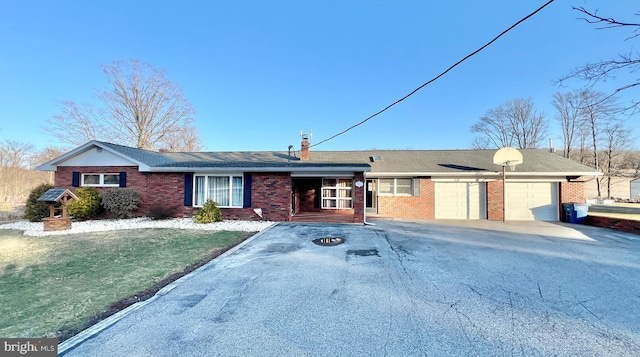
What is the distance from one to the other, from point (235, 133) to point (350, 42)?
14.7 m

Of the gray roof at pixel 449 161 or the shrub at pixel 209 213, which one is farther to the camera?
the gray roof at pixel 449 161


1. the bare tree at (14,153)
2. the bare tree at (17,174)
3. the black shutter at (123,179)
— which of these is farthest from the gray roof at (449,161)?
the bare tree at (14,153)

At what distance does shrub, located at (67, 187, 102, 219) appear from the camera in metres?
10.4

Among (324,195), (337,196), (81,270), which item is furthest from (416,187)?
(81,270)

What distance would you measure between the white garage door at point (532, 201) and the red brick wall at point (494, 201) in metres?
0.45

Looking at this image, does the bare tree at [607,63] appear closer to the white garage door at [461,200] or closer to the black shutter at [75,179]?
the white garage door at [461,200]

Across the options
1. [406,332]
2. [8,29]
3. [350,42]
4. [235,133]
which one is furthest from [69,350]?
[235,133]

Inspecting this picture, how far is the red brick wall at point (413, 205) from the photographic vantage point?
509 inches

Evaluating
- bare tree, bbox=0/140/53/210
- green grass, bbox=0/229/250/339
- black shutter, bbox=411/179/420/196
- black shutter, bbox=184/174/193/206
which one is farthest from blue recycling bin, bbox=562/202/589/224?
bare tree, bbox=0/140/53/210

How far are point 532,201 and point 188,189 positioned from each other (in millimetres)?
16544

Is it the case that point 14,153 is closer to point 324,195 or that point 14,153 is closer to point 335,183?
point 324,195

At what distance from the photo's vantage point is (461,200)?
42.3ft

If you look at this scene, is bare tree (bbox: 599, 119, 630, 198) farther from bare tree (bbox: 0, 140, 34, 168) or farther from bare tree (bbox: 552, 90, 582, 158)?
bare tree (bbox: 0, 140, 34, 168)

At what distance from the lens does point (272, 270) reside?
4785 millimetres
